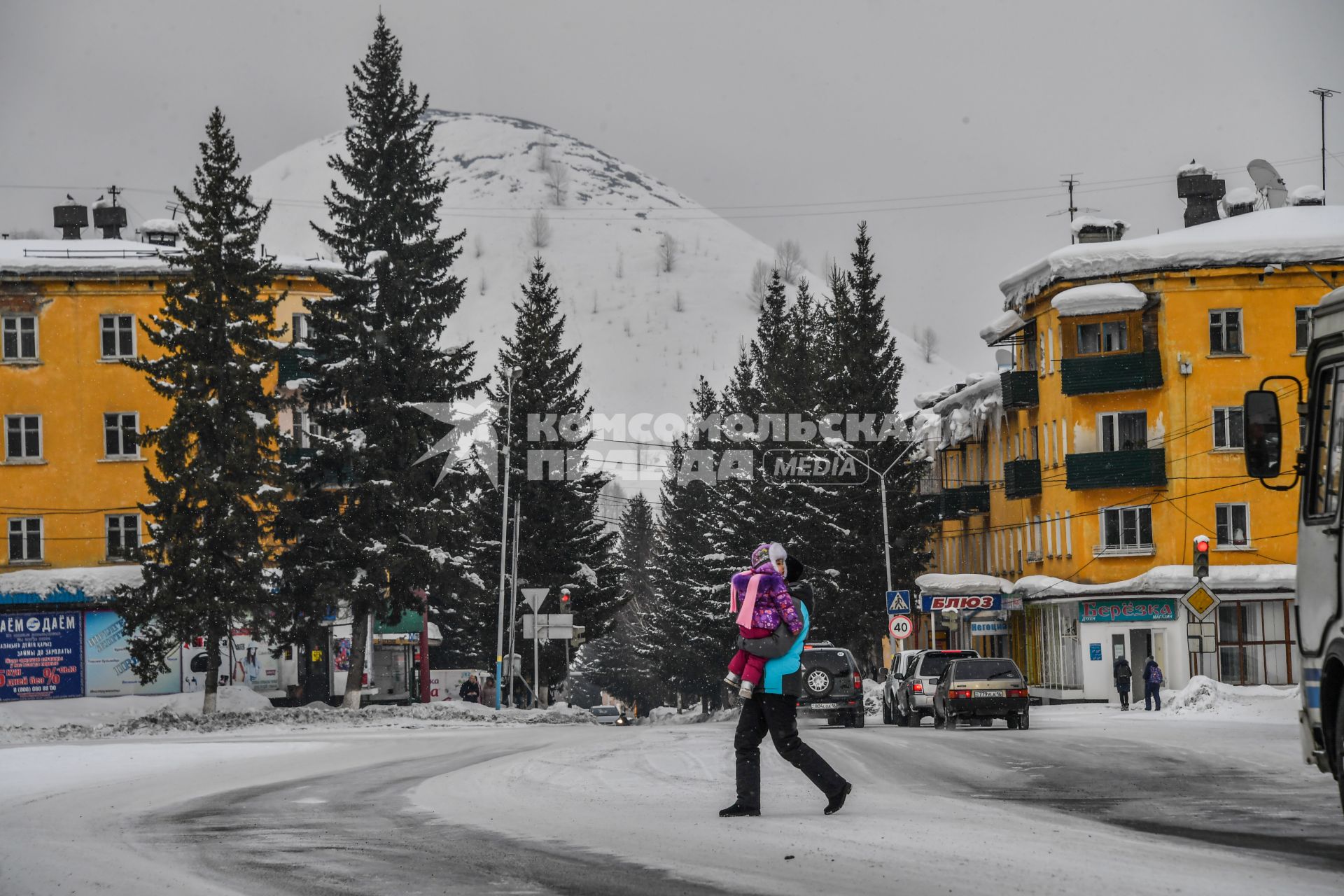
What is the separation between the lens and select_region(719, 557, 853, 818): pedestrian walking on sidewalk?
12.2 metres

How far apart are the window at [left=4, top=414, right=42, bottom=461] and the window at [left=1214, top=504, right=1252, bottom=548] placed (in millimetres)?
38713

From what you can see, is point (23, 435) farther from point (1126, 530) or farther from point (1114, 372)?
point (1126, 530)

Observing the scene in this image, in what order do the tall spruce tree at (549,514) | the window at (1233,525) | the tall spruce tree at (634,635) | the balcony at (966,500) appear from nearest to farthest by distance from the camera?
the window at (1233,525) → the tall spruce tree at (549,514) → the balcony at (966,500) → the tall spruce tree at (634,635)

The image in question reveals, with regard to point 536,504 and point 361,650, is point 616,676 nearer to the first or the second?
point 536,504

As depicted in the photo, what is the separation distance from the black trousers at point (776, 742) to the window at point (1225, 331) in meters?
49.9

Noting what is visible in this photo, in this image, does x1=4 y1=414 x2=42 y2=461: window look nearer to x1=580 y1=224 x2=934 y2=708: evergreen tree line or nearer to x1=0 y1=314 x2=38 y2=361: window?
x1=0 y1=314 x2=38 y2=361: window

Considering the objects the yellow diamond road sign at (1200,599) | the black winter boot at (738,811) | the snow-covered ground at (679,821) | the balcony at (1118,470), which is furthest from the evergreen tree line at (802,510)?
the black winter boot at (738,811)

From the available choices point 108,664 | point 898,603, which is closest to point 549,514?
point 898,603

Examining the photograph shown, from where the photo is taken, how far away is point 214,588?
42125 millimetres

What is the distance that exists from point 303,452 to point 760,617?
129 ft

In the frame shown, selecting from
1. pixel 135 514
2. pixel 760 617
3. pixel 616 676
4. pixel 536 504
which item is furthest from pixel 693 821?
pixel 616 676

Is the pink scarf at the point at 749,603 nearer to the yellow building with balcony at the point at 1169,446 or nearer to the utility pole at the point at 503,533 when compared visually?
the utility pole at the point at 503,533

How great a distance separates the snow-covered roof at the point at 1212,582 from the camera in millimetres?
56156

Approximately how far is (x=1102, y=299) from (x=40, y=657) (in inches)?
1417
